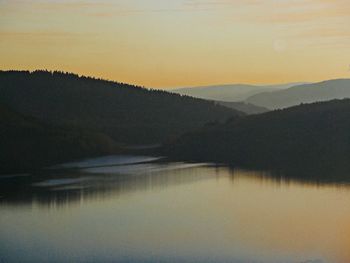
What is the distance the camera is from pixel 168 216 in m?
3.39

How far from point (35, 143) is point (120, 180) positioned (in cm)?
47

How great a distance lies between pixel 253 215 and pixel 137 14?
1182 millimetres

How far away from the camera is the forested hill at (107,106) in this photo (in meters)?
3.43

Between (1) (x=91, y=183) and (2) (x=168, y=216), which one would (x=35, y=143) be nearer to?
(1) (x=91, y=183)

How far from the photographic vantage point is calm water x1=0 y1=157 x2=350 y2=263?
334 cm

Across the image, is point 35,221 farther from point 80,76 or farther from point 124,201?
point 80,76

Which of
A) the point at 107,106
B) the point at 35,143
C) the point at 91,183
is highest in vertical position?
the point at 107,106

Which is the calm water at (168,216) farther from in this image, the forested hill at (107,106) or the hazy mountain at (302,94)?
Result: the hazy mountain at (302,94)


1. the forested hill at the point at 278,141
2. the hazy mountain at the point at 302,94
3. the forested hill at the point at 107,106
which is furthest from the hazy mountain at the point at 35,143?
the hazy mountain at the point at 302,94

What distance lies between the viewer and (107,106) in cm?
347

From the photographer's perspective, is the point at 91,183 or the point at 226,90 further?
the point at 226,90

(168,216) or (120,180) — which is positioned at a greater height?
(120,180)

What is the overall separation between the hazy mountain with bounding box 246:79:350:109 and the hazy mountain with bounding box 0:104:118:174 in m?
0.89

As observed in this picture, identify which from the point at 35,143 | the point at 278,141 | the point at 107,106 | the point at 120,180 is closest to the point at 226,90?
the point at 278,141
